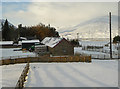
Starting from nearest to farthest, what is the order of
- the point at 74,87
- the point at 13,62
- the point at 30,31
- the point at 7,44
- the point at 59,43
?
the point at 74,87 → the point at 13,62 → the point at 59,43 → the point at 7,44 → the point at 30,31

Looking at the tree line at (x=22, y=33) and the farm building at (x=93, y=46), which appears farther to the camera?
the tree line at (x=22, y=33)

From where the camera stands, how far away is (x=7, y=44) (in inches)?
1983

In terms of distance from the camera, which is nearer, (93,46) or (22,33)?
(93,46)

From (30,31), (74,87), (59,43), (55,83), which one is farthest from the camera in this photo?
(30,31)

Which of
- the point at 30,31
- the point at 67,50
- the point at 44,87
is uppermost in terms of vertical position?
the point at 30,31

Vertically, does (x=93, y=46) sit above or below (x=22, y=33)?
below

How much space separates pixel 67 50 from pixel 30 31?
56.3 m

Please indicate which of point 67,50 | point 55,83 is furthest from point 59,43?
point 55,83

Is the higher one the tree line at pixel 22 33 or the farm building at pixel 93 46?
the tree line at pixel 22 33

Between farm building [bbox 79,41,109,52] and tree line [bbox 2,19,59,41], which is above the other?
tree line [bbox 2,19,59,41]

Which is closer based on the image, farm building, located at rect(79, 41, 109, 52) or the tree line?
farm building, located at rect(79, 41, 109, 52)

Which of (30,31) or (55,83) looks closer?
(55,83)

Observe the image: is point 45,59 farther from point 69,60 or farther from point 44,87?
point 44,87

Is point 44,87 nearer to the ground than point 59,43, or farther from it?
nearer to the ground
